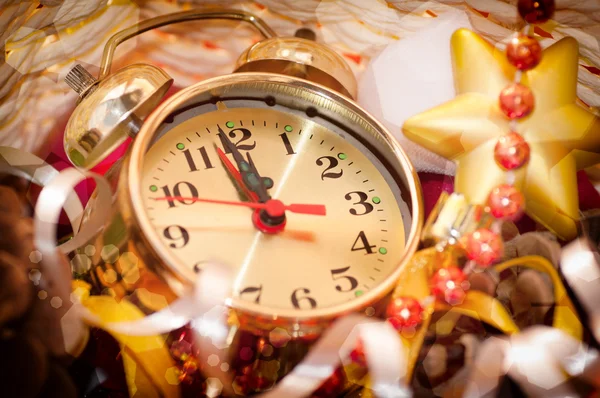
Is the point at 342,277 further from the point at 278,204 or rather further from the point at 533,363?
the point at 533,363

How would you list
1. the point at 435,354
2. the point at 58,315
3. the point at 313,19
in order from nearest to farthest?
1. the point at 58,315
2. the point at 435,354
3. the point at 313,19

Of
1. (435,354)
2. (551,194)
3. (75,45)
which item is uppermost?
(75,45)

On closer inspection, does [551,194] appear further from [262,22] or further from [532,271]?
[262,22]

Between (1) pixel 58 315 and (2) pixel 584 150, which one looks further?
(2) pixel 584 150

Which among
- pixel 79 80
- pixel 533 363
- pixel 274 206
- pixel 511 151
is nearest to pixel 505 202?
pixel 511 151

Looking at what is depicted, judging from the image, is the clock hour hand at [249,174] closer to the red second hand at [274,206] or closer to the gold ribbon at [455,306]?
the red second hand at [274,206]

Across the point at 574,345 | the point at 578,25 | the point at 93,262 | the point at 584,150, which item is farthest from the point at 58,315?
the point at 578,25

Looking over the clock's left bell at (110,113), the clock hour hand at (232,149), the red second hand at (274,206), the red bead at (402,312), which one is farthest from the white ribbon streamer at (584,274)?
the clock's left bell at (110,113)
